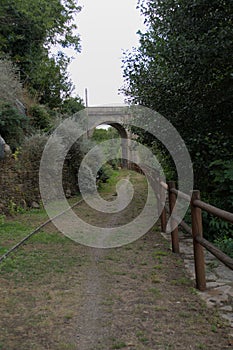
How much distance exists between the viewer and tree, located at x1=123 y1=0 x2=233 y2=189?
516cm

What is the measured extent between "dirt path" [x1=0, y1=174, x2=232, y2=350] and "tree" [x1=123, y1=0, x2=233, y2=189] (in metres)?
2.17

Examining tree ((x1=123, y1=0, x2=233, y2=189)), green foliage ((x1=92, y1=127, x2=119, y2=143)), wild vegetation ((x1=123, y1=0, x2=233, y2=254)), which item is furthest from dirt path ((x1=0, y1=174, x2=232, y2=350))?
green foliage ((x1=92, y1=127, x2=119, y2=143))

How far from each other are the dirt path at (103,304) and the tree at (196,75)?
85.5 inches

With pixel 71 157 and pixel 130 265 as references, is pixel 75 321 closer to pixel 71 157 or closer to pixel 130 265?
pixel 130 265

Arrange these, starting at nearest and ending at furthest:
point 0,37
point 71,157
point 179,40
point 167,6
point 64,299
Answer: point 64,299, point 179,40, point 167,6, point 71,157, point 0,37

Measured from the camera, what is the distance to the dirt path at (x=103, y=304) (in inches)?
98.3

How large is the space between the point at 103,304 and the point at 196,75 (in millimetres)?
3938

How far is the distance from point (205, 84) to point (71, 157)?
6384 millimetres

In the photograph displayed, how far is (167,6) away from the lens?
5.96 metres

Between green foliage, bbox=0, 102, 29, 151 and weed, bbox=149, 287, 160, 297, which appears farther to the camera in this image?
green foliage, bbox=0, 102, 29, 151

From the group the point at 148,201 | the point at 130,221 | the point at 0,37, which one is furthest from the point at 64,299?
the point at 0,37

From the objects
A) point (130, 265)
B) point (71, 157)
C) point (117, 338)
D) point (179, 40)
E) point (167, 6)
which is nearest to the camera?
point (117, 338)

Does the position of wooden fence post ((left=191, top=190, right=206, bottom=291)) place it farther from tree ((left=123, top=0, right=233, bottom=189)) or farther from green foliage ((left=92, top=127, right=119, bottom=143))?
green foliage ((left=92, top=127, right=119, bottom=143))

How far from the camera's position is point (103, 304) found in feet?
10.4
